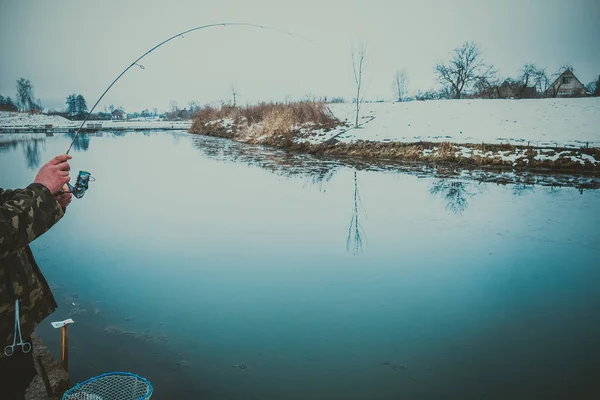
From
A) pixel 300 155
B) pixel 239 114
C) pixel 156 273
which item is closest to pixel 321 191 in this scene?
pixel 156 273

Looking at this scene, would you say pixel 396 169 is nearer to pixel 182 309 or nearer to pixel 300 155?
pixel 300 155

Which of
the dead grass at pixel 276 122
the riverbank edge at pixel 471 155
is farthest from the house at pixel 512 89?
the riverbank edge at pixel 471 155

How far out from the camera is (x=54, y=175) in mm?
2098

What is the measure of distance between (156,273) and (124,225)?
3.17 metres

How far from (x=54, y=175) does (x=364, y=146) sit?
21.0 m

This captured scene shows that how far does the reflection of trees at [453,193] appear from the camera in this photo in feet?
34.0

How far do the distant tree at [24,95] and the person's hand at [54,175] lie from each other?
3799 inches

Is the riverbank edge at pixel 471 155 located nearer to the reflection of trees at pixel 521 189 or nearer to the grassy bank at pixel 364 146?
the grassy bank at pixel 364 146

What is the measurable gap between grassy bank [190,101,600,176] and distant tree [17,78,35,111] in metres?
62.9

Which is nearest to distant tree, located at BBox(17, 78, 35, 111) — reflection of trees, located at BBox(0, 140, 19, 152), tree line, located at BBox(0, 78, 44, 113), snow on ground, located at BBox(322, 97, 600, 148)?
tree line, located at BBox(0, 78, 44, 113)

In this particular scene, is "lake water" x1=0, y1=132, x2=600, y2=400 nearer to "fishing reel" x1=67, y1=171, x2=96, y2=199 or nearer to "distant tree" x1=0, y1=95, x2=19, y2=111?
"fishing reel" x1=67, y1=171, x2=96, y2=199

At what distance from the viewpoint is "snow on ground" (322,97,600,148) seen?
19.6 metres

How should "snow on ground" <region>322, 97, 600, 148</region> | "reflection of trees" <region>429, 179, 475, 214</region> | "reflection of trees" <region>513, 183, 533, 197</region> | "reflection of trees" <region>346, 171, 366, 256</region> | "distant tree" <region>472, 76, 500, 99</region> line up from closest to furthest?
"reflection of trees" <region>346, 171, 366, 256</region> → "reflection of trees" <region>429, 179, 475, 214</region> → "reflection of trees" <region>513, 183, 533, 197</region> → "snow on ground" <region>322, 97, 600, 148</region> → "distant tree" <region>472, 76, 500, 99</region>

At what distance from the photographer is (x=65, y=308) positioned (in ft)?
16.2
